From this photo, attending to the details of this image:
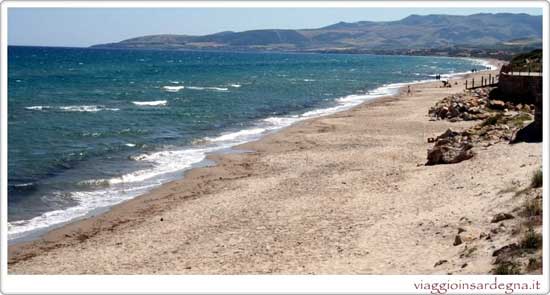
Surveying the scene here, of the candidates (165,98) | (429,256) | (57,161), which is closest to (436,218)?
(429,256)

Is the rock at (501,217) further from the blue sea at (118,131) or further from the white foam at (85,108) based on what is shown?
the white foam at (85,108)

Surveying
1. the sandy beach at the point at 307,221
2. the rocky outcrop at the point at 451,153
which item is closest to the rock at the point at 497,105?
the sandy beach at the point at 307,221

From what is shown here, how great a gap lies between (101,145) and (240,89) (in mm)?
32620

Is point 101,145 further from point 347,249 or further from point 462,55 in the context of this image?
point 462,55

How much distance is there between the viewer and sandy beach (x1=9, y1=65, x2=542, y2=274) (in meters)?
12.1

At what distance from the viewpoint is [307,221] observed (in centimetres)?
1512

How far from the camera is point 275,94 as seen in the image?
55250 millimetres

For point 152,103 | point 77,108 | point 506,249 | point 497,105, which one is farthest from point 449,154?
point 152,103

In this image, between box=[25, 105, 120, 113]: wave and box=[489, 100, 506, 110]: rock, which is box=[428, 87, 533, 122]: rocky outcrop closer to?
box=[489, 100, 506, 110]: rock

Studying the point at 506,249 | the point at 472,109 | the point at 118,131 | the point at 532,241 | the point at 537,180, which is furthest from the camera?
the point at 118,131

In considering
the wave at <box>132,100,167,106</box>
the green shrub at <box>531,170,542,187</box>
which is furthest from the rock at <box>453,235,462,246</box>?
the wave at <box>132,100,167,106</box>

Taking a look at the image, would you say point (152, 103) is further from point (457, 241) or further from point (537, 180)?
point (457, 241)

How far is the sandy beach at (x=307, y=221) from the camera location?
12.1m

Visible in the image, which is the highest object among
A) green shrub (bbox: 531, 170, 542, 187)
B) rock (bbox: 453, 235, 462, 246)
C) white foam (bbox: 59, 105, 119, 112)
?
green shrub (bbox: 531, 170, 542, 187)
